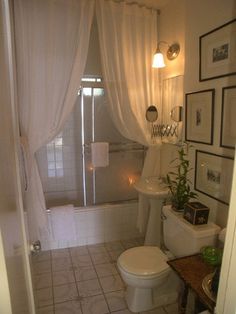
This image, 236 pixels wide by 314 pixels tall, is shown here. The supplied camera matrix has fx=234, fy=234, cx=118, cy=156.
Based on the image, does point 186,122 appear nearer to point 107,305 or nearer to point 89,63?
point 89,63

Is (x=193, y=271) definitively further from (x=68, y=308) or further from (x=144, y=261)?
(x=68, y=308)

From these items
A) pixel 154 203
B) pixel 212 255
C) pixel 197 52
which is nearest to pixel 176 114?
pixel 197 52

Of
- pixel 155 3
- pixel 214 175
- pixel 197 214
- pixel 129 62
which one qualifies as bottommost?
pixel 197 214

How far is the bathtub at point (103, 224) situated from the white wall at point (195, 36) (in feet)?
3.03

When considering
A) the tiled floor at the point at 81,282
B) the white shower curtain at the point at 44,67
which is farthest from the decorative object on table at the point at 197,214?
the white shower curtain at the point at 44,67

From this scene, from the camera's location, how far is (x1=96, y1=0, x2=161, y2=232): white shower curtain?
2432 mm

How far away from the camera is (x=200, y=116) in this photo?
76.0 inches

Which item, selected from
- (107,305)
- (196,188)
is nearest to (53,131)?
(196,188)

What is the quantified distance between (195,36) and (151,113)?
93 cm

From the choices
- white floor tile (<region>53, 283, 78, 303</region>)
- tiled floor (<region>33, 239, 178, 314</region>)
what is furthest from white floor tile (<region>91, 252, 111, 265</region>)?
white floor tile (<region>53, 283, 78, 303</region>)

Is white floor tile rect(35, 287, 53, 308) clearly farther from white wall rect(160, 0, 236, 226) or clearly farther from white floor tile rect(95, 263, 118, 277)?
A: white wall rect(160, 0, 236, 226)

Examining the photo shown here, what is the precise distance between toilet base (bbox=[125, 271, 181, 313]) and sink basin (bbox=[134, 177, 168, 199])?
0.66 meters

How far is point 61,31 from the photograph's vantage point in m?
2.29

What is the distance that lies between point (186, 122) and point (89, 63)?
4.60ft
